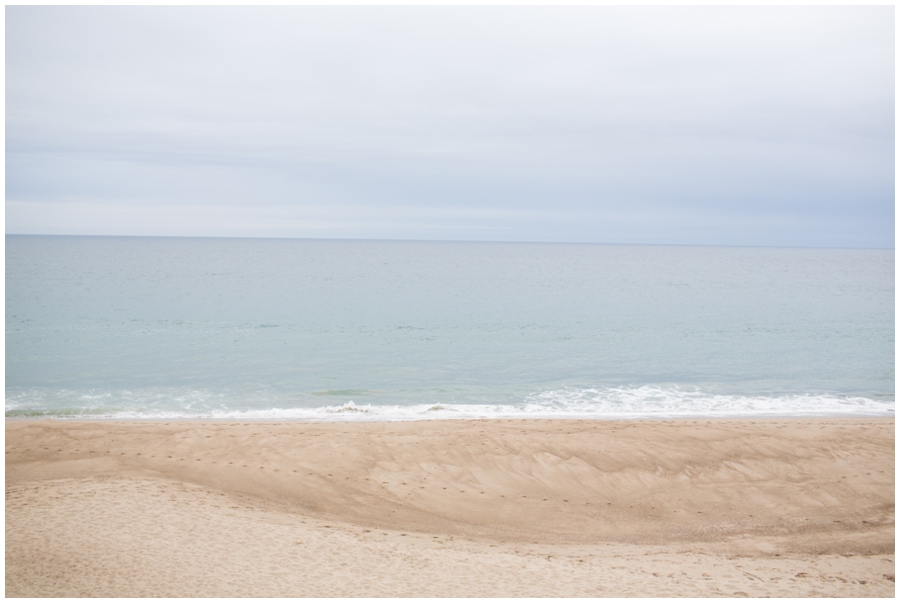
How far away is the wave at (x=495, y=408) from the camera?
55.7ft

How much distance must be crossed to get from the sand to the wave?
5.80 ft

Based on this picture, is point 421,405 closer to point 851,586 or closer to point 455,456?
point 455,456

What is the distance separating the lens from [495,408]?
18016 mm

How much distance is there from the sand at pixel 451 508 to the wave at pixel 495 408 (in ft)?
5.80

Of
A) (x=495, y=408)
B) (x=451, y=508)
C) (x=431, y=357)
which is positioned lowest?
(x=495, y=408)

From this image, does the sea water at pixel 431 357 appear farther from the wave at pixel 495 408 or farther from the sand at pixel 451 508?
the sand at pixel 451 508

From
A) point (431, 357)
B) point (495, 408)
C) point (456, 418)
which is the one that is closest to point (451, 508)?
point (456, 418)

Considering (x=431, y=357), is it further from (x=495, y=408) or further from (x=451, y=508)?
(x=451, y=508)

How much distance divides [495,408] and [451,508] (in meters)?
7.67

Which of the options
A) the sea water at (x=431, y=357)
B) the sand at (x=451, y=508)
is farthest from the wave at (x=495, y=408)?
the sand at (x=451, y=508)

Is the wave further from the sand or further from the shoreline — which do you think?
the sand

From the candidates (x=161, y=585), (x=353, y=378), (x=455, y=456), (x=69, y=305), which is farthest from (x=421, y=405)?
(x=69, y=305)

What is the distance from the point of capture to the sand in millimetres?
7312

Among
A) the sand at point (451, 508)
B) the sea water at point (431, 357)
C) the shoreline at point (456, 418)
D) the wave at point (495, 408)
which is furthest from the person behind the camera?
the sea water at point (431, 357)
